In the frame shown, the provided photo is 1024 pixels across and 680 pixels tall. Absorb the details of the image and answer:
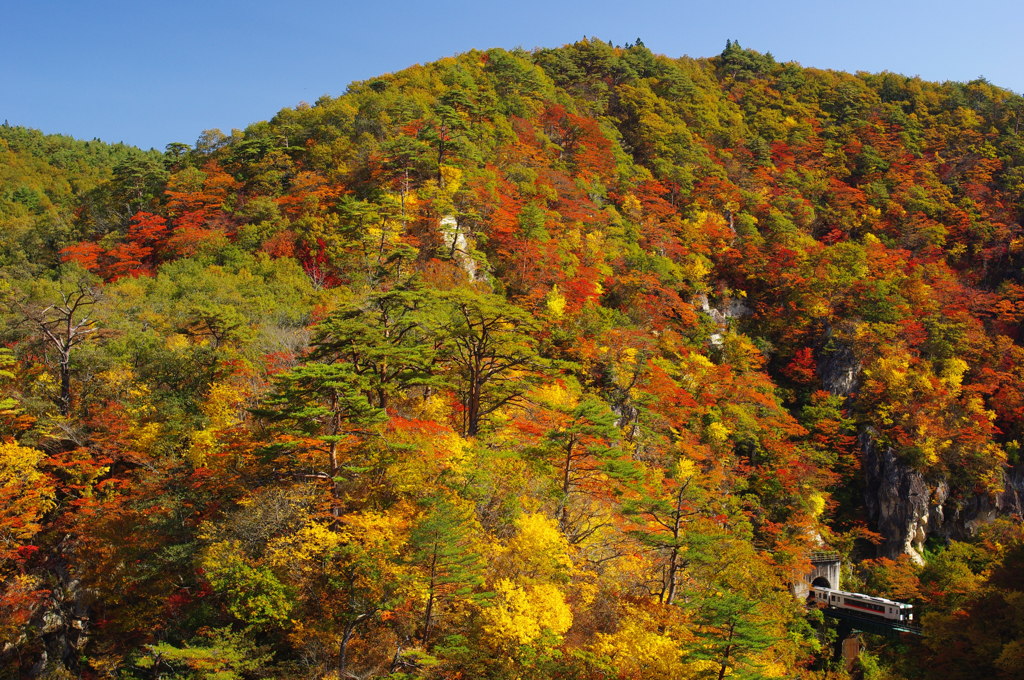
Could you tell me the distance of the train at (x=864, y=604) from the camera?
2959 cm

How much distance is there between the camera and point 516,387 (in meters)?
23.6

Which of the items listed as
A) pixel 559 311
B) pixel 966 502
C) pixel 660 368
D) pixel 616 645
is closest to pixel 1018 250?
pixel 966 502

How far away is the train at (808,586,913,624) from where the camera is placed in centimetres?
2959

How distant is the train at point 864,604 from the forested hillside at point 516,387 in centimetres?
132

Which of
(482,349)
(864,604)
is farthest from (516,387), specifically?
(864,604)

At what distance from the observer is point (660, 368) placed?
113ft

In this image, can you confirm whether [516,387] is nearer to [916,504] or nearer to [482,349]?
[482,349]

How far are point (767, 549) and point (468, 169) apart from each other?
27517 millimetres

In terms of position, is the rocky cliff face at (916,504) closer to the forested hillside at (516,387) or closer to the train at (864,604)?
the forested hillside at (516,387)

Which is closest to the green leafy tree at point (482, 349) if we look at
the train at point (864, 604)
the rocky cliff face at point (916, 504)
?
the train at point (864, 604)

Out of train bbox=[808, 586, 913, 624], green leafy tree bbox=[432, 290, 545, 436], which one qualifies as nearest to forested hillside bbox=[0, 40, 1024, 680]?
green leafy tree bbox=[432, 290, 545, 436]

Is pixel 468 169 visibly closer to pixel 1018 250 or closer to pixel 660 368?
pixel 660 368

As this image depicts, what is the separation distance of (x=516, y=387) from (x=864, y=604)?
2228 centimetres

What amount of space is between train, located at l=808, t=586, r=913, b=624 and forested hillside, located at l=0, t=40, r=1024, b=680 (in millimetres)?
1322
